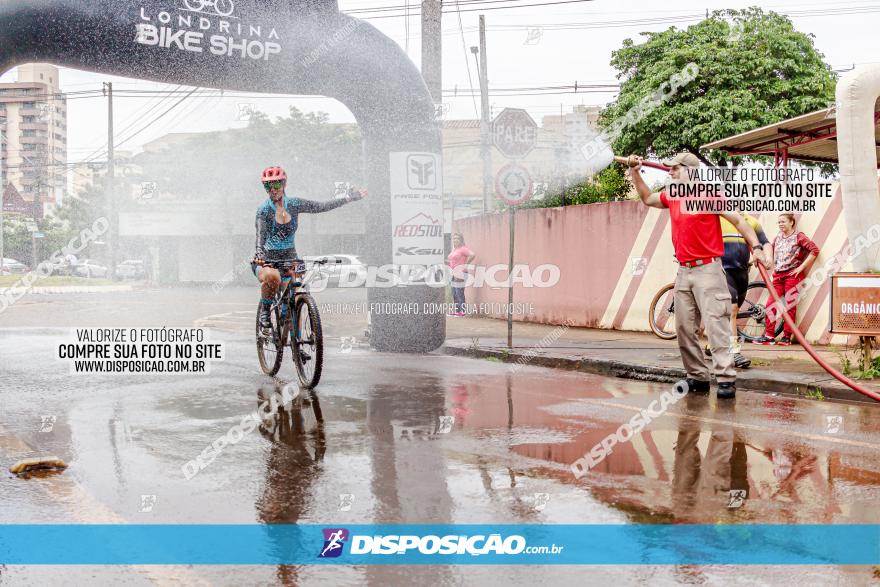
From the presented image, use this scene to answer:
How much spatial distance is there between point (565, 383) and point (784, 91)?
3008 cm

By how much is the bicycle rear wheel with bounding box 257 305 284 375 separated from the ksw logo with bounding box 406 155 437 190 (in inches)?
148

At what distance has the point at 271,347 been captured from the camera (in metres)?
9.86

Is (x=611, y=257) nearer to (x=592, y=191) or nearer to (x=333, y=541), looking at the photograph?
(x=592, y=191)

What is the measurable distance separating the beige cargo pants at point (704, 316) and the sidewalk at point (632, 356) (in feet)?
2.83

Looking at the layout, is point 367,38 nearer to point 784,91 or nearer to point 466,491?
point 466,491

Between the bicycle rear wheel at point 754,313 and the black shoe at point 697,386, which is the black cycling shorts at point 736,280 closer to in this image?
the bicycle rear wheel at point 754,313

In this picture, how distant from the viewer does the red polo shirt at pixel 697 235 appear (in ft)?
29.1

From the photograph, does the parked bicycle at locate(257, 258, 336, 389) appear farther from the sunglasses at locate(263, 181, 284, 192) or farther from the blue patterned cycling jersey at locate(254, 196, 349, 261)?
the sunglasses at locate(263, 181, 284, 192)

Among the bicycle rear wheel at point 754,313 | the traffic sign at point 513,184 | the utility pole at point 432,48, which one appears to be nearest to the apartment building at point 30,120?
the utility pole at point 432,48

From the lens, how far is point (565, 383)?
9.80m

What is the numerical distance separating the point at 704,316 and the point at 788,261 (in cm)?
455

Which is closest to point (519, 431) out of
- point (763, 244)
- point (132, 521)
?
point (132, 521)

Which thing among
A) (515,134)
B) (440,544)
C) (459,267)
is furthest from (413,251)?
(440,544)

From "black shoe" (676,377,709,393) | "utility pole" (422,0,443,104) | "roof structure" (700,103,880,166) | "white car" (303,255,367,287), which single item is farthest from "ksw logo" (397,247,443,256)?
"white car" (303,255,367,287)
